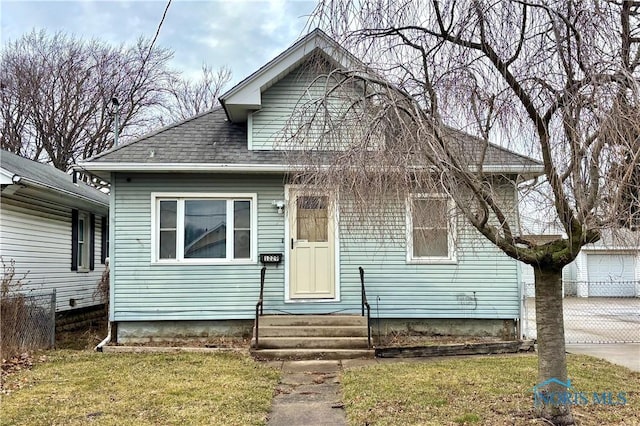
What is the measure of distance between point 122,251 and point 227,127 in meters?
3.11

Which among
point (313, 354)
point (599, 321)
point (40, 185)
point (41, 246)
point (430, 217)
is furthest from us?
point (599, 321)

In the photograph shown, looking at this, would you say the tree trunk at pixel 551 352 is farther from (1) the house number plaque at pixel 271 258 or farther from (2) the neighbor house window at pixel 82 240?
(2) the neighbor house window at pixel 82 240

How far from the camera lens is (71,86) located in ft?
79.4

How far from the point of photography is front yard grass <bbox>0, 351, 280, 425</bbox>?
16.4 ft

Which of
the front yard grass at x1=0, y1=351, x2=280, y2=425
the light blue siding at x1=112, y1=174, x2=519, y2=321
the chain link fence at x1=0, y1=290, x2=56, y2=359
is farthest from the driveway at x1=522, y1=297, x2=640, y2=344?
the chain link fence at x1=0, y1=290, x2=56, y2=359

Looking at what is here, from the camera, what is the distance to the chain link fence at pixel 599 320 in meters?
10.2

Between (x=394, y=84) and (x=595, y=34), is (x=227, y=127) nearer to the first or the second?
(x=394, y=84)

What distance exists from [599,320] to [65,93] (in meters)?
23.9

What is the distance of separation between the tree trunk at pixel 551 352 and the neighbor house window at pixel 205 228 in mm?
5619

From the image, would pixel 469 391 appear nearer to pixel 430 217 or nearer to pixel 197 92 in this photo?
pixel 430 217

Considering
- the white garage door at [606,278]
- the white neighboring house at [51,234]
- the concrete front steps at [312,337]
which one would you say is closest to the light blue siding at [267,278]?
the concrete front steps at [312,337]

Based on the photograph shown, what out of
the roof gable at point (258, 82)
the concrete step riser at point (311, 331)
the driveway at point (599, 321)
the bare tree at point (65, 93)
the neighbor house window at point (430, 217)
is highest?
the bare tree at point (65, 93)

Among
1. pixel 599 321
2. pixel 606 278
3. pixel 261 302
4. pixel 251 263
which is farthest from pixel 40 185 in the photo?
pixel 606 278

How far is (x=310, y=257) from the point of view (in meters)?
9.33
